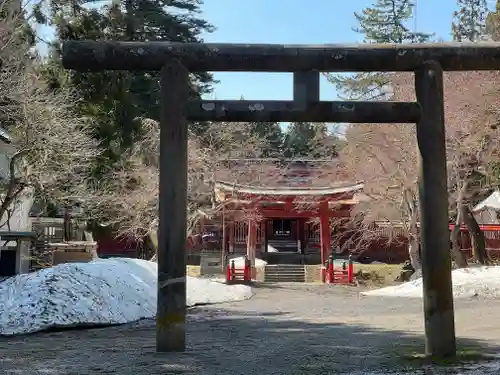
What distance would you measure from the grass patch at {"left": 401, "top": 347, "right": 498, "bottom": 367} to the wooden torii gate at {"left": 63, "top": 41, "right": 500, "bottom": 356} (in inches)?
7.3

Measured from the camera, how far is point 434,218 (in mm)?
6059

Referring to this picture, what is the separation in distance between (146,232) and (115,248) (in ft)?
31.0

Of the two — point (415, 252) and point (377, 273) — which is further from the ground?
point (415, 252)

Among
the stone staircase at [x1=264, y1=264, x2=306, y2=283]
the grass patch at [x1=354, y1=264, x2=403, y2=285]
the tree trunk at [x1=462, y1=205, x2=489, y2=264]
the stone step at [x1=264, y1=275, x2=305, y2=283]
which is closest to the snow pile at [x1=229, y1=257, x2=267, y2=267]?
the stone staircase at [x1=264, y1=264, x2=306, y2=283]

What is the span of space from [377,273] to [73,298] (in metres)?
18.7

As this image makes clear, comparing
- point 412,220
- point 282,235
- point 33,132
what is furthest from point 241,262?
point 33,132

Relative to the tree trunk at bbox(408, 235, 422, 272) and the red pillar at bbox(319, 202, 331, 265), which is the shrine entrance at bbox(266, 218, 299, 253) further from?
the tree trunk at bbox(408, 235, 422, 272)

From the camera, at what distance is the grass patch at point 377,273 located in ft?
86.0

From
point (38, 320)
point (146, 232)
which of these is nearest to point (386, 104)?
point (38, 320)

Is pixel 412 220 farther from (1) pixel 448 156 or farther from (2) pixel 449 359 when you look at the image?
(2) pixel 449 359

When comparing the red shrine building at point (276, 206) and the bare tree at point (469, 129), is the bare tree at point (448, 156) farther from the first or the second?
the red shrine building at point (276, 206)

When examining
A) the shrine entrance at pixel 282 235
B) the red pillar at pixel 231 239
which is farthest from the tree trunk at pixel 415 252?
the shrine entrance at pixel 282 235

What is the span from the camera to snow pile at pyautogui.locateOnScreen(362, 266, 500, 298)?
675 inches

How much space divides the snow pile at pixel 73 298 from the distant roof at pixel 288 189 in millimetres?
13621
